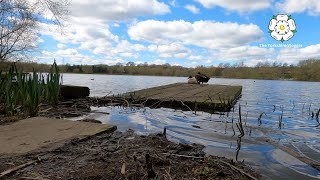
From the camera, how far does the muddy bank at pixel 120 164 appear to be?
3131mm

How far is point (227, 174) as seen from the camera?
132 inches

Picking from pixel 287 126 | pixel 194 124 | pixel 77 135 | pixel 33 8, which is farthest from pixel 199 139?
pixel 33 8

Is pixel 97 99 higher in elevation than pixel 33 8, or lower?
lower

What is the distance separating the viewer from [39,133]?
16.3 ft

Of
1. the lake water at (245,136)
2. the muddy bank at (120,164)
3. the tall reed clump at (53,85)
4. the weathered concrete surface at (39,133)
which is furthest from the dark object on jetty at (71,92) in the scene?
the muddy bank at (120,164)

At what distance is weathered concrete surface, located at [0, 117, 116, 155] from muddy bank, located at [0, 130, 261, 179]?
30 cm

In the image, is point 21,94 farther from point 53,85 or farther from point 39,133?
point 53,85

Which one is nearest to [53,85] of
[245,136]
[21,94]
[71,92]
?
[21,94]

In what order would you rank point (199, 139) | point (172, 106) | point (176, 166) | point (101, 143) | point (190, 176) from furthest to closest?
point (172, 106) < point (199, 139) < point (101, 143) < point (176, 166) < point (190, 176)

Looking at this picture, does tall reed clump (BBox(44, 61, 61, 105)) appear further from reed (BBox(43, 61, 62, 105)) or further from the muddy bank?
the muddy bank

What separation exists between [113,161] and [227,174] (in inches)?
49.9

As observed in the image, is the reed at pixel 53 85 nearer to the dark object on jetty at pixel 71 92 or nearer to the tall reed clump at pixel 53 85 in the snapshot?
the tall reed clump at pixel 53 85

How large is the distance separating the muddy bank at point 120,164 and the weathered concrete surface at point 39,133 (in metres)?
0.30

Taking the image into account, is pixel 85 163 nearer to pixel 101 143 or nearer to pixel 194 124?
pixel 101 143
